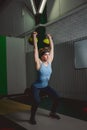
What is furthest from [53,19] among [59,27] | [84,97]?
[84,97]

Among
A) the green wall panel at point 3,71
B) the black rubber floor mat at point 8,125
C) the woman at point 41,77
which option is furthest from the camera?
the green wall panel at point 3,71

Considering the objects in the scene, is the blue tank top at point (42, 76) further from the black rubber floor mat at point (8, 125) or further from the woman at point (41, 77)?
the black rubber floor mat at point (8, 125)

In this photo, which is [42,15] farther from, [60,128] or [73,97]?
[60,128]

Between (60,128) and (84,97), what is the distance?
9.14 ft

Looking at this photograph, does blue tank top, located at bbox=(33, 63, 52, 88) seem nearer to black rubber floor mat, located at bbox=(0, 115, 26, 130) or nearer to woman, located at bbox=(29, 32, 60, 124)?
woman, located at bbox=(29, 32, 60, 124)

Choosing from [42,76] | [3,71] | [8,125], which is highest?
[42,76]

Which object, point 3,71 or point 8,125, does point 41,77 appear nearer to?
point 8,125

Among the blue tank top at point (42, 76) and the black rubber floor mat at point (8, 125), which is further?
the blue tank top at point (42, 76)

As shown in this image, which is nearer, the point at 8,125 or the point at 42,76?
the point at 8,125

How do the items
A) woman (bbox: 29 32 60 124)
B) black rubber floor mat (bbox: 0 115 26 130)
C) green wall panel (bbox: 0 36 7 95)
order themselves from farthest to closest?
1. green wall panel (bbox: 0 36 7 95)
2. woman (bbox: 29 32 60 124)
3. black rubber floor mat (bbox: 0 115 26 130)

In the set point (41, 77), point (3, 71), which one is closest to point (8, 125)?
point (41, 77)

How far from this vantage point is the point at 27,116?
424 centimetres

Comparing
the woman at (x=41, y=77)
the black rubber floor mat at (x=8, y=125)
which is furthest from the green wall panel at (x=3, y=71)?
the woman at (x=41, y=77)

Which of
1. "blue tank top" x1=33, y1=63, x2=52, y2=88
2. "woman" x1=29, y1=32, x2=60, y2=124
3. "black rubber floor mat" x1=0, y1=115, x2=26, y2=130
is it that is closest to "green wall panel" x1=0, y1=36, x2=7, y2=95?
"black rubber floor mat" x1=0, y1=115, x2=26, y2=130
